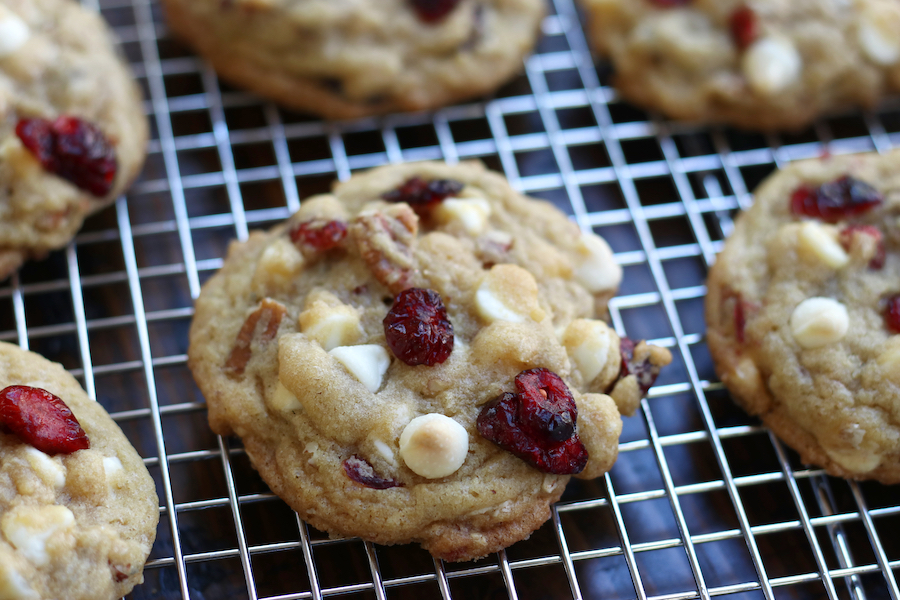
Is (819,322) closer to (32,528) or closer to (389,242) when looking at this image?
(389,242)

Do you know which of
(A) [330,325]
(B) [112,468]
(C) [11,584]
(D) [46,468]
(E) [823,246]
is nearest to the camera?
(C) [11,584]

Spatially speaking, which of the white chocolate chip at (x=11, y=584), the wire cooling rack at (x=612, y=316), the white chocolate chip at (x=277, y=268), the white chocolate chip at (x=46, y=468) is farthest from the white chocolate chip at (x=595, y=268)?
the white chocolate chip at (x=11, y=584)

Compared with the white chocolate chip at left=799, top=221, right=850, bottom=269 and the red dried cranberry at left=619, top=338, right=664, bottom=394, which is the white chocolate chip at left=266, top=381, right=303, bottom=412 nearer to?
the red dried cranberry at left=619, top=338, right=664, bottom=394

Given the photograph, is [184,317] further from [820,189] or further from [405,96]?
[820,189]

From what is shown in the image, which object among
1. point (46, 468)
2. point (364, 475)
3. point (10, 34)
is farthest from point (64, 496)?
point (10, 34)

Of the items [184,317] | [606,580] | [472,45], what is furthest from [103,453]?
[472,45]

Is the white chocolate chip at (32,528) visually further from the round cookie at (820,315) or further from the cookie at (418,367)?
the round cookie at (820,315)
